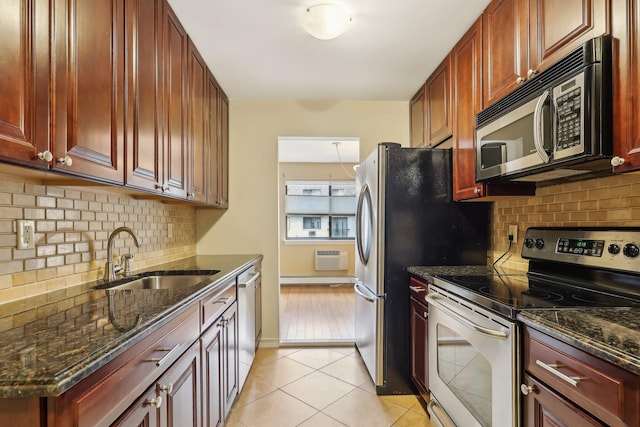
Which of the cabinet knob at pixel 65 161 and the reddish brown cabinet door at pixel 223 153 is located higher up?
the reddish brown cabinet door at pixel 223 153

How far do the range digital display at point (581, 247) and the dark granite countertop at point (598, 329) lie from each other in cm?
39

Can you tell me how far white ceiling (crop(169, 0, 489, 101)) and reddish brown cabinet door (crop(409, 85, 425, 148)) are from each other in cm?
11

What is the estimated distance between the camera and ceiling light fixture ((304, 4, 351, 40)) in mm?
1781

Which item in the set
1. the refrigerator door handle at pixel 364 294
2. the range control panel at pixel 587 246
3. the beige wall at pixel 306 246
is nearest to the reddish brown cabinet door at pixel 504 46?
the range control panel at pixel 587 246

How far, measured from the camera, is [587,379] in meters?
0.90

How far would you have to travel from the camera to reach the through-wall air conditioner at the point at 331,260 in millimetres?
6332

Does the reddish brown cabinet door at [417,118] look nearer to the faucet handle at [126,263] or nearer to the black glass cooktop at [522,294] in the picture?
the black glass cooktop at [522,294]

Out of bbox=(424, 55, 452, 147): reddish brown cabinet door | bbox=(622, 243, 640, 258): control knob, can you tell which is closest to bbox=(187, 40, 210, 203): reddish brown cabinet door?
bbox=(424, 55, 452, 147): reddish brown cabinet door

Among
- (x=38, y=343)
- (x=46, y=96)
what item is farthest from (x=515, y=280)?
(x=46, y=96)

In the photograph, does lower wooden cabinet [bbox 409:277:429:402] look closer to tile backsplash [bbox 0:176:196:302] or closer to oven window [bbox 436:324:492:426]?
oven window [bbox 436:324:492:426]

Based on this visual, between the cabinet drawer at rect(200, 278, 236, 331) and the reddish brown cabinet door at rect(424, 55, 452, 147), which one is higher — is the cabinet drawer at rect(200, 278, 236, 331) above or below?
below

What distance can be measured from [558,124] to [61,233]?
79.9 inches

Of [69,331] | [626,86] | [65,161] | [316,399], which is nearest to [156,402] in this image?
[69,331]

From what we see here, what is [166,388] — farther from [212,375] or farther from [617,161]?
[617,161]
